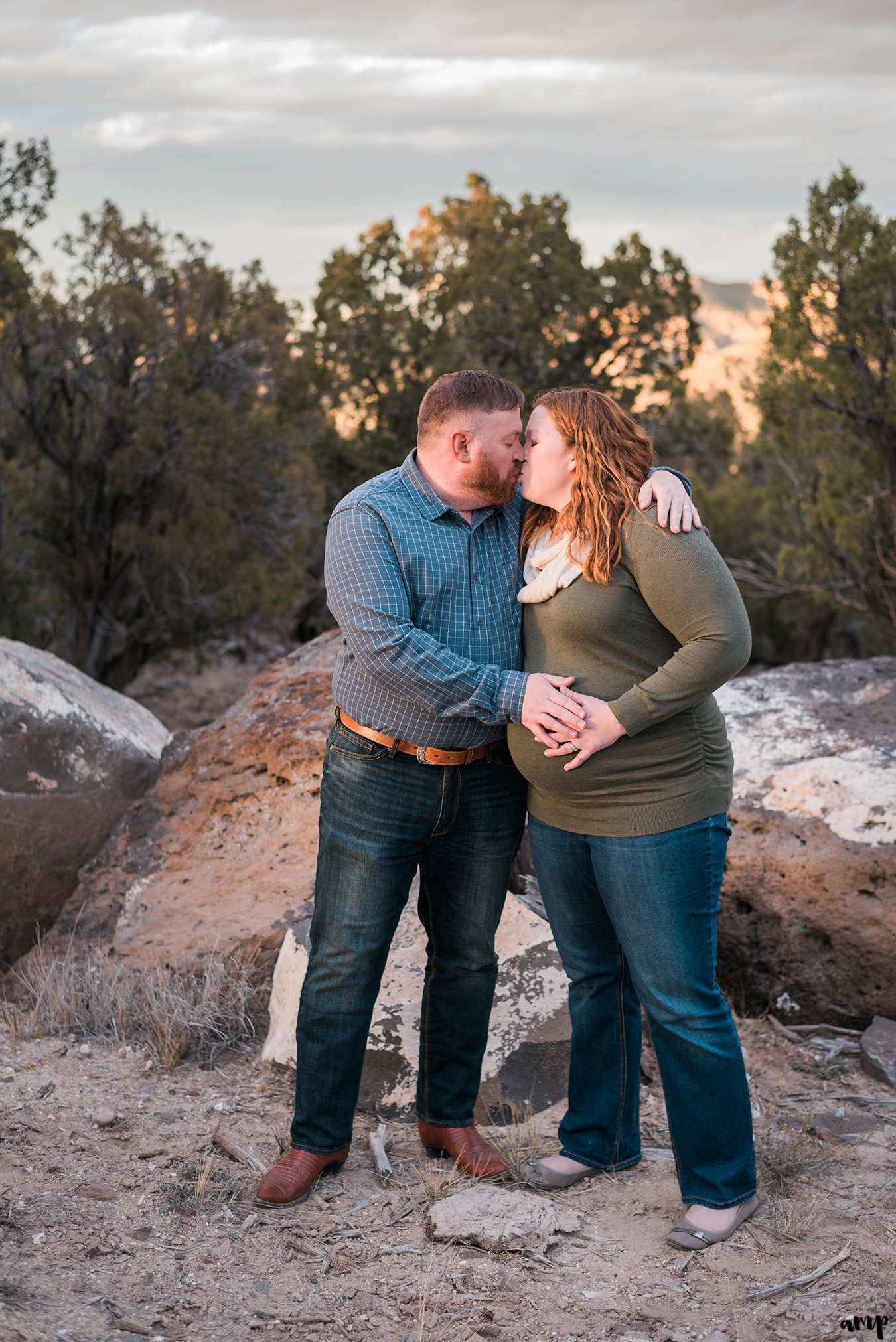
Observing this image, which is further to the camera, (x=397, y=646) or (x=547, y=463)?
(x=547, y=463)

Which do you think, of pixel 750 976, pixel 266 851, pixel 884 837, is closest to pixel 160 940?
pixel 266 851

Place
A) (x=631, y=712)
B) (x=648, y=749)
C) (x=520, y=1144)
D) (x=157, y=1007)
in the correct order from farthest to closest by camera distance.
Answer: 1. (x=157, y=1007)
2. (x=520, y=1144)
3. (x=648, y=749)
4. (x=631, y=712)

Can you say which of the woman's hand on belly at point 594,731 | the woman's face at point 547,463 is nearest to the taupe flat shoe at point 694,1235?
the woman's hand on belly at point 594,731

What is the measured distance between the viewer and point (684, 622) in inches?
116

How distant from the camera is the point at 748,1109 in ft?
10.3

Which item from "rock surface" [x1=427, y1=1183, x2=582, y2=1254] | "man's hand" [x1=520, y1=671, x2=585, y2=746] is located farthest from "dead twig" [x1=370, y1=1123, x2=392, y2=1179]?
"man's hand" [x1=520, y1=671, x2=585, y2=746]

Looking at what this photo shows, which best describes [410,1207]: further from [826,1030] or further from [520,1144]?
[826,1030]

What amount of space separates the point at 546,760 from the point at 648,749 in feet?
0.86

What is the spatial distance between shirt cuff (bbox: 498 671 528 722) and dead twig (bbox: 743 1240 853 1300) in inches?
59.3

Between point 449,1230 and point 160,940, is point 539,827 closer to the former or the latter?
point 449,1230

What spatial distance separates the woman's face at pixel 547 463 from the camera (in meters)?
3.12

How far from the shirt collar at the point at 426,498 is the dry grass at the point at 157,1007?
6.75 feet

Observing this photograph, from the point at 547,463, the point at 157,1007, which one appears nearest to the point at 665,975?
the point at 547,463

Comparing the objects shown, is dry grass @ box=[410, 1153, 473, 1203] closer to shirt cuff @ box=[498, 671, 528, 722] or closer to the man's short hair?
shirt cuff @ box=[498, 671, 528, 722]
